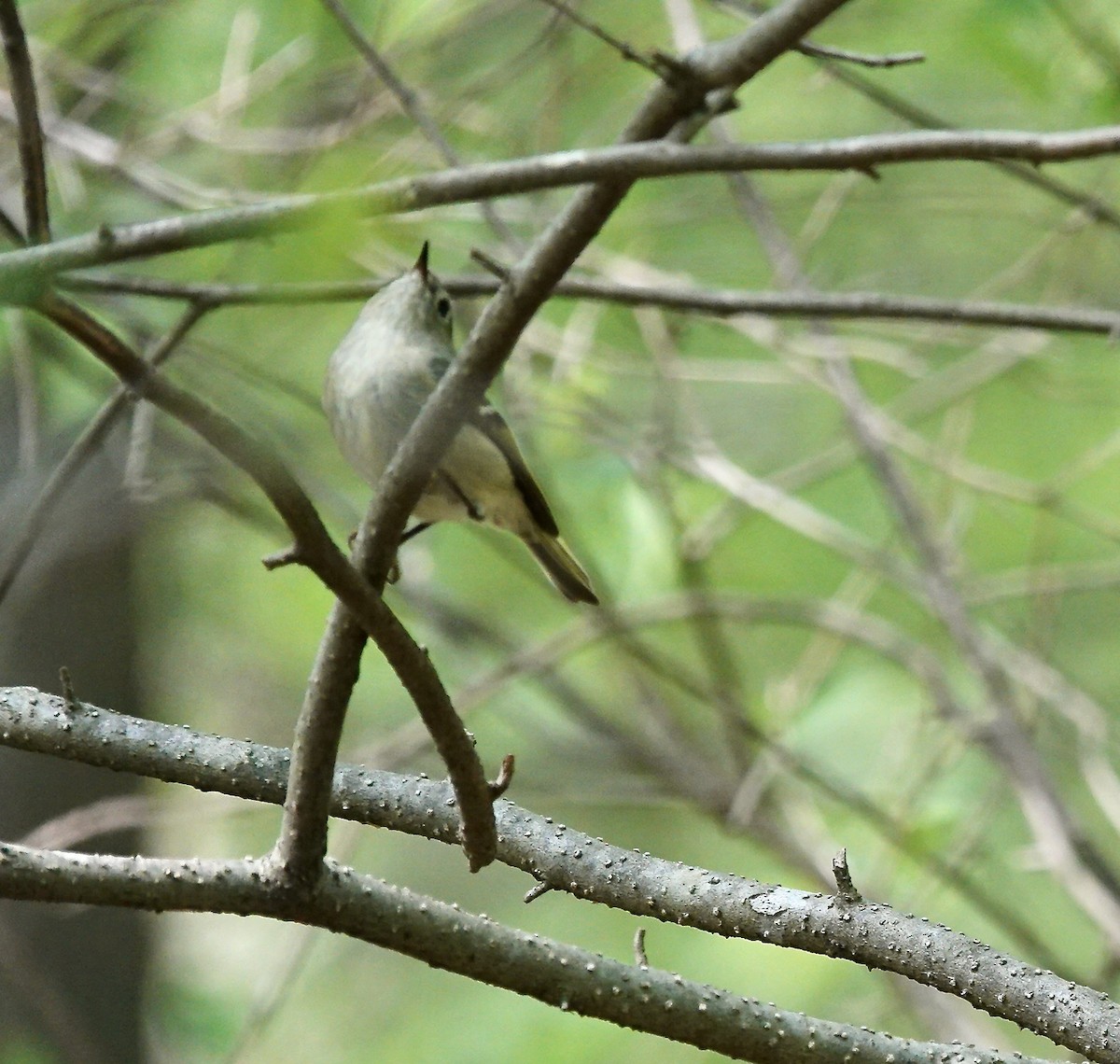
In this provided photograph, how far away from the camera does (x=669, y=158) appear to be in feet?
6.27

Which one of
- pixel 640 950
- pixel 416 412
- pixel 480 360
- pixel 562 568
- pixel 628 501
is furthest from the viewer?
pixel 628 501

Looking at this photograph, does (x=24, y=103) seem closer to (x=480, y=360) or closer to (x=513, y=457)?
(x=480, y=360)

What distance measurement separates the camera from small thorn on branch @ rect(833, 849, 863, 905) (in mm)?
1995

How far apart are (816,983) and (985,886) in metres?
1.51

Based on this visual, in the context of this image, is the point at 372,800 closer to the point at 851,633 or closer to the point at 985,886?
the point at 851,633

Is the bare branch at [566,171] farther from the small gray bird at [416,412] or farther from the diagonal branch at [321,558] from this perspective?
the small gray bird at [416,412]

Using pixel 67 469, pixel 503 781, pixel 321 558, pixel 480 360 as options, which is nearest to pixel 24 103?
pixel 67 469

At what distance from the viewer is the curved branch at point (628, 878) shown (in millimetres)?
2008

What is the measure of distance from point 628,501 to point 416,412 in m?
1.63

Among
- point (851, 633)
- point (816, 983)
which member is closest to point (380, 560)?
point (851, 633)

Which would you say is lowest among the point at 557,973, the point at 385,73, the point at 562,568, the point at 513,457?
the point at 557,973

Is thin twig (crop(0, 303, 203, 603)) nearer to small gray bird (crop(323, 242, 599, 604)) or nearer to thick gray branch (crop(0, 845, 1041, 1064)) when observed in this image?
small gray bird (crop(323, 242, 599, 604))

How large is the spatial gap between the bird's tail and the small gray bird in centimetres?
18

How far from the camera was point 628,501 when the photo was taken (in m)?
4.41
